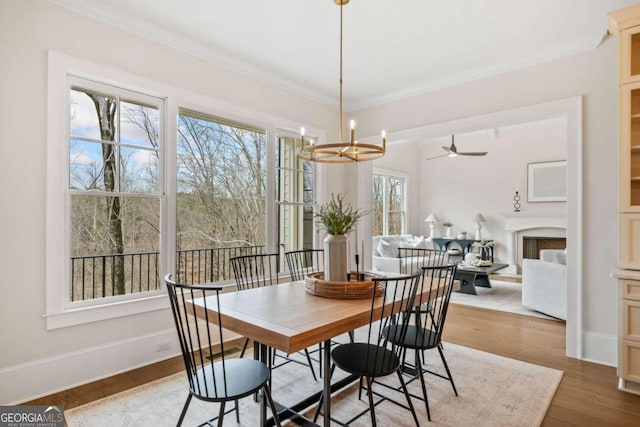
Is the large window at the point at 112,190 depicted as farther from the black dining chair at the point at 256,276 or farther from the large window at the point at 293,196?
the large window at the point at 293,196

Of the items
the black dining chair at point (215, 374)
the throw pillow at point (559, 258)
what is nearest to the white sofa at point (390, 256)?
the throw pillow at point (559, 258)

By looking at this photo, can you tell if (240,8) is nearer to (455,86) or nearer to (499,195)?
(455,86)

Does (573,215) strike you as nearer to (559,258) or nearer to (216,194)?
(559,258)

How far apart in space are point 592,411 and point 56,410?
350 centimetres

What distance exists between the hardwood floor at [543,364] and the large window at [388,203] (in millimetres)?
4099

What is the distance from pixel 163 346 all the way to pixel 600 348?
3.92 m

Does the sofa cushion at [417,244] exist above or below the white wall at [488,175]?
below

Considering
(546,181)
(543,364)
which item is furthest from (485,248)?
(543,364)

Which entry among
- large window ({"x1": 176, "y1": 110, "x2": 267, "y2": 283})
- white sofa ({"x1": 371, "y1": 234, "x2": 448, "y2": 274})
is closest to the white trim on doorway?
white sofa ({"x1": 371, "y1": 234, "x2": 448, "y2": 274})

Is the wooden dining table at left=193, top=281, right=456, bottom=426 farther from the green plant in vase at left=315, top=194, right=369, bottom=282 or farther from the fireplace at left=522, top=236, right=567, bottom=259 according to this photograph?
the fireplace at left=522, top=236, right=567, bottom=259

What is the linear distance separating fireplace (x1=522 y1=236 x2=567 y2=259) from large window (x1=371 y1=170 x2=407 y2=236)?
2765 mm

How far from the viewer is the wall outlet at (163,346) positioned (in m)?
3.11

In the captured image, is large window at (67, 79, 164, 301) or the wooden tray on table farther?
large window at (67, 79, 164, 301)

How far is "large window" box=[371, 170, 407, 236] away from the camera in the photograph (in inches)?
328
